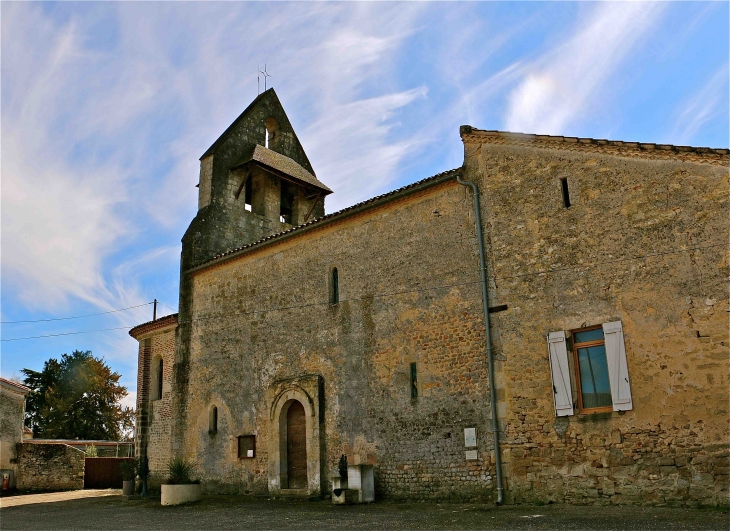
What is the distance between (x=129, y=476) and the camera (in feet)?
67.2

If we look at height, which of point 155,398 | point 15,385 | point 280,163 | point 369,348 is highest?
point 280,163

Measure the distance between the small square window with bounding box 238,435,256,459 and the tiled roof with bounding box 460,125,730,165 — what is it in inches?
395

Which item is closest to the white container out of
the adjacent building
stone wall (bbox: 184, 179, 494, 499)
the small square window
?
stone wall (bbox: 184, 179, 494, 499)

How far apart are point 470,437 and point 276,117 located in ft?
53.1

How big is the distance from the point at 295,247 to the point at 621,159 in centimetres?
910

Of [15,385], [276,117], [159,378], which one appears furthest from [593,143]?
[15,385]

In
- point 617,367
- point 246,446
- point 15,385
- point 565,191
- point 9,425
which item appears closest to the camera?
point 617,367

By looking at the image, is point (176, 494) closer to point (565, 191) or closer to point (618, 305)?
point (618, 305)

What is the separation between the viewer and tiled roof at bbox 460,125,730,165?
11.0 metres

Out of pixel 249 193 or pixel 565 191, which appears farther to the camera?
pixel 249 193

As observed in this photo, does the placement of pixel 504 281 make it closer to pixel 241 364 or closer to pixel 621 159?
pixel 621 159

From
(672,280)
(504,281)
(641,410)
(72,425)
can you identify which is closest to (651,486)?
(641,410)

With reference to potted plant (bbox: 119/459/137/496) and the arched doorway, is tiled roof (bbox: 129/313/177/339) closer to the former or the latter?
potted plant (bbox: 119/459/137/496)

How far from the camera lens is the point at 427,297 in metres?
14.2
